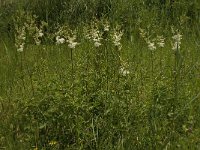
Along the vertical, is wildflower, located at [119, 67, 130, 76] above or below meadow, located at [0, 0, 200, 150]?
above

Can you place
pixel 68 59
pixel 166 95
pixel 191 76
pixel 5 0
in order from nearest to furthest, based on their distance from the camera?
pixel 166 95
pixel 191 76
pixel 68 59
pixel 5 0

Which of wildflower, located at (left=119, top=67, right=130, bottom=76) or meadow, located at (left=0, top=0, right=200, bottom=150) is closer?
meadow, located at (left=0, top=0, right=200, bottom=150)

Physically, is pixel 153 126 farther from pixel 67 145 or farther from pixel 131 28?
pixel 131 28

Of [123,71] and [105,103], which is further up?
[123,71]

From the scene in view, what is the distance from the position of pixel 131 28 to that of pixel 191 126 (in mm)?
2285

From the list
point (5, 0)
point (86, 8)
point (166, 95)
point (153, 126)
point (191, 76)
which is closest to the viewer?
point (153, 126)

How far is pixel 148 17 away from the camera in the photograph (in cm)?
521

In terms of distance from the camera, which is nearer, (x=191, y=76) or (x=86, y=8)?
(x=191, y=76)

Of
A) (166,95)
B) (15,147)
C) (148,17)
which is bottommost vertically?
(15,147)

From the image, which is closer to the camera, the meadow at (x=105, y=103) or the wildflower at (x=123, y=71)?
the meadow at (x=105, y=103)

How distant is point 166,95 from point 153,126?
0.34m

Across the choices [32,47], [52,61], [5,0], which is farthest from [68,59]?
[5,0]

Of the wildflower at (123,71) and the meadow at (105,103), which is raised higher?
the wildflower at (123,71)

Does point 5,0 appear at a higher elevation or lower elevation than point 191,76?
higher
